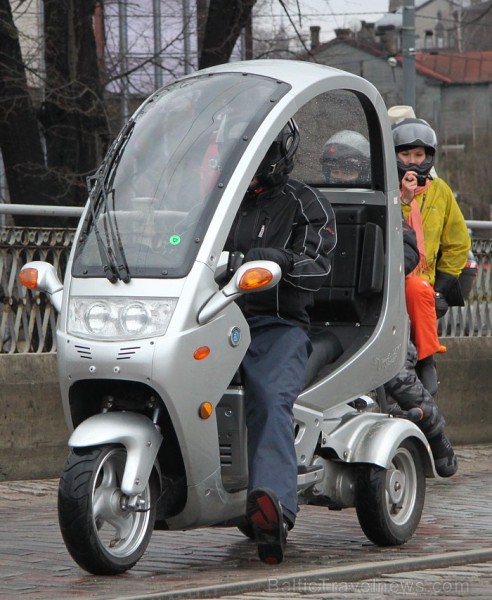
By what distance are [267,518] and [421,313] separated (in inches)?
99.4

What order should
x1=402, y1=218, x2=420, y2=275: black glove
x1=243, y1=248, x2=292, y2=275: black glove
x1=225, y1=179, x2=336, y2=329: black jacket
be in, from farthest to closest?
x1=402, y1=218, x2=420, y2=275: black glove, x1=225, y1=179, x2=336, y2=329: black jacket, x1=243, y1=248, x2=292, y2=275: black glove

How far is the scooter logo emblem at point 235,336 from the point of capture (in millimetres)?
5981

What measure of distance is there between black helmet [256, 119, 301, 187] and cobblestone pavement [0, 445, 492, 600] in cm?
161

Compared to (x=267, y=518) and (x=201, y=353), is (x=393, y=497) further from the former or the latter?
(x=201, y=353)

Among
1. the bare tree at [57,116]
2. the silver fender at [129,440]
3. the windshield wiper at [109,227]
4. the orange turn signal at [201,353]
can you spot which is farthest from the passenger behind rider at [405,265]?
the bare tree at [57,116]

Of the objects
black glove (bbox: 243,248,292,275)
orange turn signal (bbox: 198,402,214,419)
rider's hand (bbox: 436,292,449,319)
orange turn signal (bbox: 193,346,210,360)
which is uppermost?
black glove (bbox: 243,248,292,275)

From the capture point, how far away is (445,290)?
8.80 m

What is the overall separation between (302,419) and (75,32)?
8137 mm

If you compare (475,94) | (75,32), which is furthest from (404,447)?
(475,94)

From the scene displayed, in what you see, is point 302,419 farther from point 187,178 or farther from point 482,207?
point 482,207

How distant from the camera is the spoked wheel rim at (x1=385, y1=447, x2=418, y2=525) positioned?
6980 mm

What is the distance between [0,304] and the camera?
30.2 ft

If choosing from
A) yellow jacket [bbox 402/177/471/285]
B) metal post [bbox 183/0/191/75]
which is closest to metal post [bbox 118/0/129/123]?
metal post [bbox 183/0/191/75]

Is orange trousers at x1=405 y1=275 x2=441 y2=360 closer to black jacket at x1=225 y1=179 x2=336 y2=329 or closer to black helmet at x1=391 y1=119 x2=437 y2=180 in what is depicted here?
black helmet at x1=391 y1=119 x2=437 y2=180
